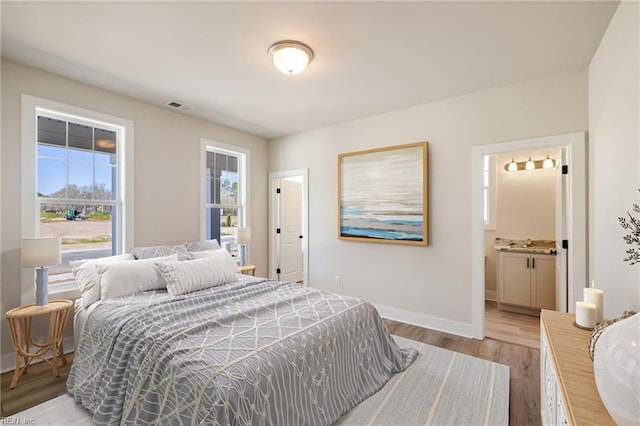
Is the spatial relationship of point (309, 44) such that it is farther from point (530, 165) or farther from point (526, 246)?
point (526, 246)

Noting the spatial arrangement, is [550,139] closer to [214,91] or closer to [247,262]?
[214,91]

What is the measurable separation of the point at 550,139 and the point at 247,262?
4066 mm

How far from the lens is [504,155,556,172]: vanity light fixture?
415 centimetres

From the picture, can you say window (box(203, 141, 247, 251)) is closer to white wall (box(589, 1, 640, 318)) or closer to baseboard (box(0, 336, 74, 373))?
baseboard (box(0, 336, 74, 373))

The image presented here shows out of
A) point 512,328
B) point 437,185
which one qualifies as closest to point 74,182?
point 437,185

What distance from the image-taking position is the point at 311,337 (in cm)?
185

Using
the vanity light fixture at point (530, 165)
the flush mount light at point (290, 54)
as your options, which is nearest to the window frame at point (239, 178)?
the flush mount light at point (290, 54)

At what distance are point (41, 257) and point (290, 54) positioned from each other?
2.59 meters

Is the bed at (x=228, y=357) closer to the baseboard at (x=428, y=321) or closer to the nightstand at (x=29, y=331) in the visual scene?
the nightstand at (x=29, y=331)

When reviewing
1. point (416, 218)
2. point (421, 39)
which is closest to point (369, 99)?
point (421, 39)

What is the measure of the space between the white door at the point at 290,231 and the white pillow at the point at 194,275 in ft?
6.99

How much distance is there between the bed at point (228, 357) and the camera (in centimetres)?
143

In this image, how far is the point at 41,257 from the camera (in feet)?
7.79

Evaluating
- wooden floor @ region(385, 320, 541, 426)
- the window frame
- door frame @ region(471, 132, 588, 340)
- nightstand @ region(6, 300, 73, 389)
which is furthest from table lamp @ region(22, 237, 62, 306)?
door frame @ region(471, 132, 588, 340)
